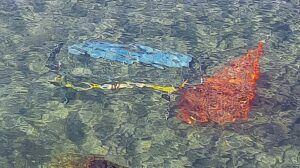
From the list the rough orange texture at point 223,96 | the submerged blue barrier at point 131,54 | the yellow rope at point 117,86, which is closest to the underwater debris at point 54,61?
the submerged blue barrier at point 131,54

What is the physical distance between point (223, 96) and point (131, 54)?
2.44m

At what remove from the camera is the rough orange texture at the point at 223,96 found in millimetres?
7887

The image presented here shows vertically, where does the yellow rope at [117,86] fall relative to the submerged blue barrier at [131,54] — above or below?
below

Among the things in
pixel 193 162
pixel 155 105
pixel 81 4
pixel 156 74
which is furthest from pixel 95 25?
pixel 193 162

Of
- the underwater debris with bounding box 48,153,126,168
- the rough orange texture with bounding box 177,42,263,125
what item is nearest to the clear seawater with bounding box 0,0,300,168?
the underwater debris with bounding box 48,153,126,168

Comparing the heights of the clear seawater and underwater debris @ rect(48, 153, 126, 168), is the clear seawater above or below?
above

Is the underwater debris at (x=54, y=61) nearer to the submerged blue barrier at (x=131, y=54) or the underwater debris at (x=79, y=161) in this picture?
the submerged blue barrier at (x=131, y=54)

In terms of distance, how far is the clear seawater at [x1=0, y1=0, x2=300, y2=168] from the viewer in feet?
23.6

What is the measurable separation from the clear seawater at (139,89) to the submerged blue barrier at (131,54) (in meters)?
0.20

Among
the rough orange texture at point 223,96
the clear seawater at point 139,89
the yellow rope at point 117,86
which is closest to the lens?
the clear seawater at point 139,89

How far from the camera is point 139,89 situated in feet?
28.7

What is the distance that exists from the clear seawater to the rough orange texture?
0.17 metres

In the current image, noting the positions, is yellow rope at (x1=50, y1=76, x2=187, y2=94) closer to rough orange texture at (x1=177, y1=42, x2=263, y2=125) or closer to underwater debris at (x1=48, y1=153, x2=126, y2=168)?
rough orange texture at (x1=177, y1=42, x2=263, y2=125)

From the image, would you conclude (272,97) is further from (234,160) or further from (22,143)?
(22,143)
